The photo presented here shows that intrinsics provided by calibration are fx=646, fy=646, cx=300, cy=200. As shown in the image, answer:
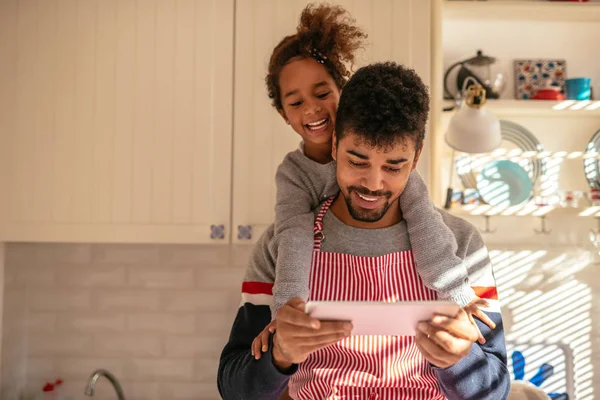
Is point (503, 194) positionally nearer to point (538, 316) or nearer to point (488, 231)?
point (488, 231)

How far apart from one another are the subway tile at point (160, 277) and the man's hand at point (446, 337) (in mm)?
1629

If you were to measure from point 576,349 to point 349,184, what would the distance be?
5.64 ft

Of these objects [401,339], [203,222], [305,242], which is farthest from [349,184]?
[203,222]

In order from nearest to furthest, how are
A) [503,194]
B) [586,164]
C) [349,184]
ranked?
[349,184] < [503,194] < [586,164]

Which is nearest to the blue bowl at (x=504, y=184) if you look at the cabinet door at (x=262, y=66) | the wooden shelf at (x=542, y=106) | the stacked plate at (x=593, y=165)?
the wooden shelf at (x=542, y=106)

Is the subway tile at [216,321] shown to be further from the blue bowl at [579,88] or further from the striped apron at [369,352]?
the blue bowl at [579,88]

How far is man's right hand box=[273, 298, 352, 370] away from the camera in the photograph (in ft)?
3.80

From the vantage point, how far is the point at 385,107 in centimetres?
133

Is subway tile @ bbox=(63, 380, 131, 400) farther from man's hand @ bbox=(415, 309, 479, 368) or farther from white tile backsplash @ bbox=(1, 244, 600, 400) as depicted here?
man's hand @ bbox=(415, 309, 479, 368)

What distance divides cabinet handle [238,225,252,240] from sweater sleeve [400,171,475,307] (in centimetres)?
83

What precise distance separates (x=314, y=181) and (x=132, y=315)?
1409mm

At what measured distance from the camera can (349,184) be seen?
1406 millimetres

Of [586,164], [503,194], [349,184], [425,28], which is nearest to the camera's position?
[349,184]

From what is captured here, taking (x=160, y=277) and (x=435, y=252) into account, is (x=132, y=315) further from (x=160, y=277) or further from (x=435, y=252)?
(x=435, y=252)
